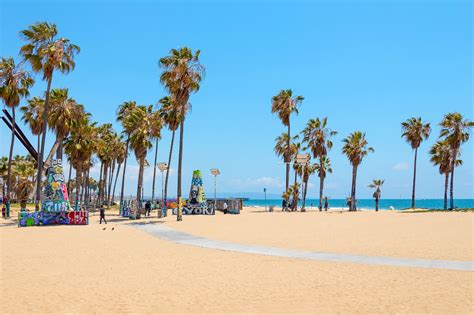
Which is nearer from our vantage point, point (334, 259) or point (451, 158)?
point (334, 259)

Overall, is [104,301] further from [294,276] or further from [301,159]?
[301,159]

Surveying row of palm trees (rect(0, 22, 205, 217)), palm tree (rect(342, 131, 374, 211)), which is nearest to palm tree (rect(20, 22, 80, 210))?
row of palm trees (rect(0, 22, 205, 217))

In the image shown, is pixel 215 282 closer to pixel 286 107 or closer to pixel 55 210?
pixel 55 210

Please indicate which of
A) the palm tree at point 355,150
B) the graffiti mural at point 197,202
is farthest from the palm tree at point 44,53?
the palm tree at point 355,150

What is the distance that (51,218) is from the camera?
31172 mm

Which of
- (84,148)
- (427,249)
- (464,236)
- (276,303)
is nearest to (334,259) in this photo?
(427,249)

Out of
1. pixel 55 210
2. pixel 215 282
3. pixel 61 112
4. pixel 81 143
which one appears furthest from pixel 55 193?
pixel 215 282

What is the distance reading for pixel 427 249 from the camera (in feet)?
56.9

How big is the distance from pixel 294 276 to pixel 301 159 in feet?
157

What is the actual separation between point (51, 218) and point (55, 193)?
2013 mm

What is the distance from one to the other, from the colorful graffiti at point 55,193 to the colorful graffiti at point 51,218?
86 cm

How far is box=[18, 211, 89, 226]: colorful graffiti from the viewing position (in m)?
30.5

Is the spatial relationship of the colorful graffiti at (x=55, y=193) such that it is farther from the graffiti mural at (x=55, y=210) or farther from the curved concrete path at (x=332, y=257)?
the curved concrete path at (x=332, y=257)

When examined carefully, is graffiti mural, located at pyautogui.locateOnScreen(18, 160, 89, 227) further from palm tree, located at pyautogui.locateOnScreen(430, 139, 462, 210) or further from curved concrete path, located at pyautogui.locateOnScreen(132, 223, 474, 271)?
palm tree, located at pyautogui.locateOnScreen(430, 139, 462, 210)
